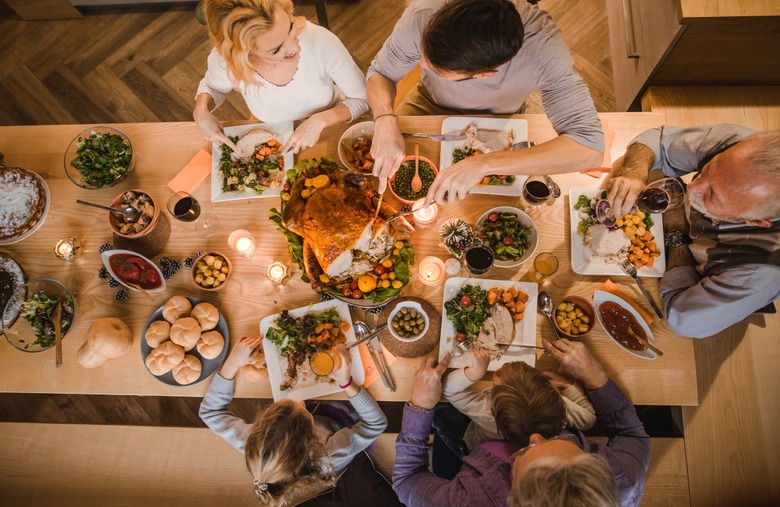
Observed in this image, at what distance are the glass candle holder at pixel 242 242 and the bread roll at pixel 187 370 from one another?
56 centimetres

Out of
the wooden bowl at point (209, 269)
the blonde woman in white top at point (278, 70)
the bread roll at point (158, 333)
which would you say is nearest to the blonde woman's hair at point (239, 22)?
the blonde woman in white top at point (278, 70)

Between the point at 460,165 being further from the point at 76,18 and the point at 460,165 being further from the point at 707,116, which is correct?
the point at 76,18

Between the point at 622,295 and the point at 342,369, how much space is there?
53.6 inches

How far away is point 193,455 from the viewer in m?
2.51

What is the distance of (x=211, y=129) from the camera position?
2.17 metres

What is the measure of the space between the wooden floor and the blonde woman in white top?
1654 mm

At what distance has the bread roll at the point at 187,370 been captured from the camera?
6.57 ft

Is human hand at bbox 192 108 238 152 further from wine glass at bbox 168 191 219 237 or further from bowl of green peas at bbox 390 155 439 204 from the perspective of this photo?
bowl of green peas at bbox 390 155 439 204

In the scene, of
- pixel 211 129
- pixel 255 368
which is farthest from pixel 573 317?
pixel 211 129

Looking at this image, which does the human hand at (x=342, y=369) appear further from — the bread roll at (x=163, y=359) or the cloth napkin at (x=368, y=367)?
the bread roll at (x=163, y=359)

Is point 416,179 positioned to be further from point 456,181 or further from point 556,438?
point 556,438

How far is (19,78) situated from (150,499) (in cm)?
404

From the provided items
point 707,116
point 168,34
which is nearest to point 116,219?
point 168,34

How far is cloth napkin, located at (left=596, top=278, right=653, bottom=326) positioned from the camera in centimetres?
197
